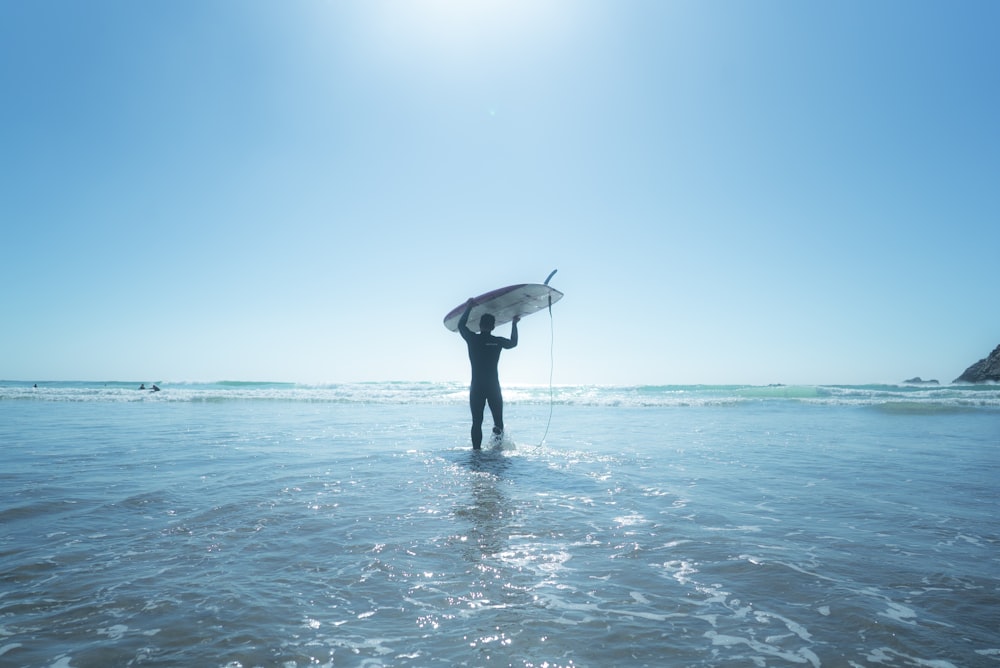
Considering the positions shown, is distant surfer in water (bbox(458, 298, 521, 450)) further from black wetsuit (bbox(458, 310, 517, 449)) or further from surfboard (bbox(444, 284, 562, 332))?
surfboard (bbox(444, 284, 562, 332))

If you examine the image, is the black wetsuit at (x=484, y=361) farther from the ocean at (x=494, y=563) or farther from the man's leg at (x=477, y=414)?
the ocean at (x=494, y=563)

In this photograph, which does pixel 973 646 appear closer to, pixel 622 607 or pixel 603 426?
pixel 622 607

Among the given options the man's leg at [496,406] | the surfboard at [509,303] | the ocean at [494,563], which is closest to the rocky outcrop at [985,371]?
the ocean at [494,563]

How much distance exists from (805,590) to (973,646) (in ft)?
2.63

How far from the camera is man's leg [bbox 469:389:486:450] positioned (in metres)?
9.37

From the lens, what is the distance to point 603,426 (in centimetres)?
1502

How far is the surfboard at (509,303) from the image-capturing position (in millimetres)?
10391

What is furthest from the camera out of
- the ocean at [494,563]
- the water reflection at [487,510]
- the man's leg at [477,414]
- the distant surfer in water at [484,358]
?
the distant surfer in water at [484,358]

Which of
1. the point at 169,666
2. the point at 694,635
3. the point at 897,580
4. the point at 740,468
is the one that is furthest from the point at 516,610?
the point at 740,468

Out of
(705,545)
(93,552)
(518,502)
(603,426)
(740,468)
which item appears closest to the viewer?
(93,552)

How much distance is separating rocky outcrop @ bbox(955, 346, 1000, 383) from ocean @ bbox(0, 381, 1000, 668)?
6631 cm

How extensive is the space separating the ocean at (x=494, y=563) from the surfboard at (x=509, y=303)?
3.66 meters

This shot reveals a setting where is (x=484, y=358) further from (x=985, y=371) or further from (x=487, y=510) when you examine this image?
(x=985, y=371)

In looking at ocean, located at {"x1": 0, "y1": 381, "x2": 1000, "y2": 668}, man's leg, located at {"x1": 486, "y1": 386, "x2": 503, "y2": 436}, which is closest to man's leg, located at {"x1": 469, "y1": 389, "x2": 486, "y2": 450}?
man's leg, located at {"x1": 486, "y1": 386, "x2": 503, "y2": 436}
